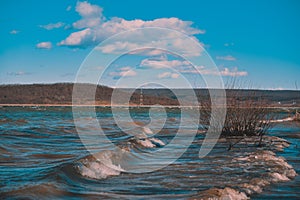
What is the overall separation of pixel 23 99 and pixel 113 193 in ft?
452

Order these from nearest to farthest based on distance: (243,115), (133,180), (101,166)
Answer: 1. (133,180)
2. (101,166)
3. (243,115)

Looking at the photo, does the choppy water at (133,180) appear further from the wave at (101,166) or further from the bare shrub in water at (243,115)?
the bare shrub in water at (243,115)

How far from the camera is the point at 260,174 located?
8.72m

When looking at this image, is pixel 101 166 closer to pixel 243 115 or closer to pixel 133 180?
pixel 133 180

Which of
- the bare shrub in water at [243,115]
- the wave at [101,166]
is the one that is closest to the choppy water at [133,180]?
the wave at [101,166]

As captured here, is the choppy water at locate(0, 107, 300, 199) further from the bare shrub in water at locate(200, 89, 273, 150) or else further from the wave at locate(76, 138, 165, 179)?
the bare shrub in water at locate(200, 89, 273, 150)

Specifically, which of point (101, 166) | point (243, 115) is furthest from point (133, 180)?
point (243, 115)

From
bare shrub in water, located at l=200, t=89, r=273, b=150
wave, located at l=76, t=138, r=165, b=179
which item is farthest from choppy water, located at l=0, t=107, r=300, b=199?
bare shrub in water, located at l=200, t=89, r=273, b=150

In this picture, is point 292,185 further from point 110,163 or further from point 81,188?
point 110,163

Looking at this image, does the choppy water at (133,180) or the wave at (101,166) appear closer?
the choppy water at (133,180)

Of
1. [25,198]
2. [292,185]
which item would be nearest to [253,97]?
[292,185]

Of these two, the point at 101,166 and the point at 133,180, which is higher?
the point at 101,166

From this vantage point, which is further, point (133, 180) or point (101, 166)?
point (101, 166)

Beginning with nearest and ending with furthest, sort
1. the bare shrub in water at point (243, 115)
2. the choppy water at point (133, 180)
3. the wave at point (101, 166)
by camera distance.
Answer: the choppy water at point (133, 180) → the wave at point (101, 166) → the bare shrub in water at point (243, 115)
